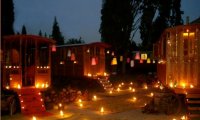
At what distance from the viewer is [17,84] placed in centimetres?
1744

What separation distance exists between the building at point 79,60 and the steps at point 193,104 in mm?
11679

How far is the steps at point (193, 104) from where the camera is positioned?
15.1 m

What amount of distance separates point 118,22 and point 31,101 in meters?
19.4

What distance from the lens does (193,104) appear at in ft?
53.3

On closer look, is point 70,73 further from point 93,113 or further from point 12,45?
point 93,113

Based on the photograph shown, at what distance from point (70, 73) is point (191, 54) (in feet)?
46.3

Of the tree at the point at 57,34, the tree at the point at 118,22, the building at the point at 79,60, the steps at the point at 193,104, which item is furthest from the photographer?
the tree at the point at 57,34

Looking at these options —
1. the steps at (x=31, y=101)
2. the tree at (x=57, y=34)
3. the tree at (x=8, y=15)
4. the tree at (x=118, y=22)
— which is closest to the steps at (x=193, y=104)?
the steps at (x=31, y=101)

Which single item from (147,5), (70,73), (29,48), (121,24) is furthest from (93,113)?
(147,5)

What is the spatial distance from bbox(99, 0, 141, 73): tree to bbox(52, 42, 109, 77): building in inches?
231

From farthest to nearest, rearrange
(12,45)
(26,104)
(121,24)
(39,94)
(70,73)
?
1. (121,24)
2. (70,73)
3. (12,45)
4. (39,94)
5. (26,104)

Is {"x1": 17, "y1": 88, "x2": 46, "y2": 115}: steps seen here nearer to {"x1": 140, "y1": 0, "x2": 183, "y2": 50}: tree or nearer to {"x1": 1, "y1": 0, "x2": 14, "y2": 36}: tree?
{"x1": 1, "y1": 0, "x2": 14, "y2": 36}: tree

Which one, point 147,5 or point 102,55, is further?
point 147,5

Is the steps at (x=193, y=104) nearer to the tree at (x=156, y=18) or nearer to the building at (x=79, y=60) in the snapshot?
the building at (x=79, y=60)
